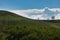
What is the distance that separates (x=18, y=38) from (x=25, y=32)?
1710 cm

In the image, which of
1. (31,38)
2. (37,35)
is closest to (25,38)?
(31,38)

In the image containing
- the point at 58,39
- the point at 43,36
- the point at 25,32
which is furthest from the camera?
the point at 25,32

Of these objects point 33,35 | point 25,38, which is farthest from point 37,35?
point 25,38

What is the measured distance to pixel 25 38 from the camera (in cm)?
12950

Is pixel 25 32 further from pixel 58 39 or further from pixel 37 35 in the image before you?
pixel 58 39

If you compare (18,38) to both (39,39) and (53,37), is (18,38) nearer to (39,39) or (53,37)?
(39,39)

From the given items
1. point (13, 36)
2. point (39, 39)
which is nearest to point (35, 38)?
point (39, 39)

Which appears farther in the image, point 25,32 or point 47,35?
point 25,32

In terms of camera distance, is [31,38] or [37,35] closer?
[31,38]

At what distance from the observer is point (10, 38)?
129 meters

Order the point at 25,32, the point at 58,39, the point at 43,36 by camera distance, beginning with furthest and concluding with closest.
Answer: the point at 25,32 < the point at 43,36 < the point at 58,39

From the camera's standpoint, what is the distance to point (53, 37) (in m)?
130

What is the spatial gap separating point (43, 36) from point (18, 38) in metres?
14.8

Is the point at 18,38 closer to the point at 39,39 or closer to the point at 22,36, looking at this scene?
the point at 22,36
